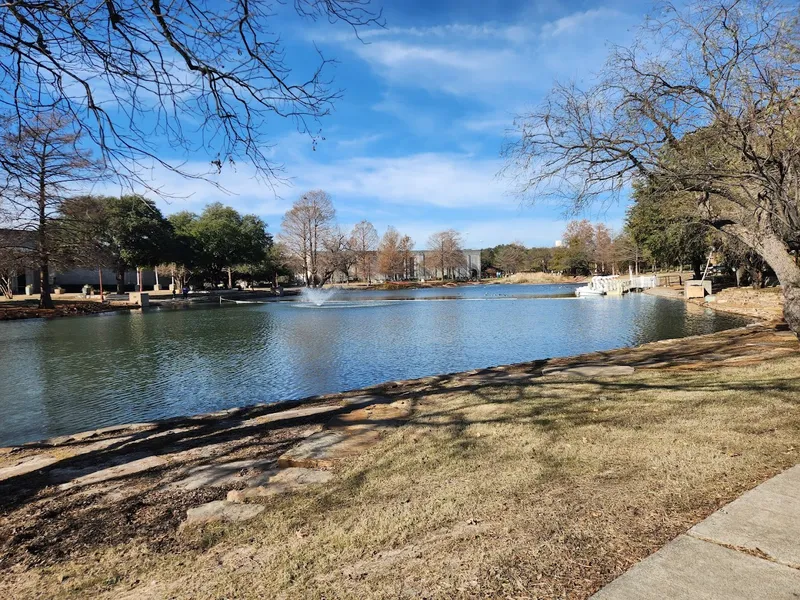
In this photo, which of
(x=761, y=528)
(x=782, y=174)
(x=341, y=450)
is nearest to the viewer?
(x=761, y=528)

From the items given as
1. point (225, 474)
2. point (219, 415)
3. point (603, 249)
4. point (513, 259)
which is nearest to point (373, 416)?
point (225, 474)

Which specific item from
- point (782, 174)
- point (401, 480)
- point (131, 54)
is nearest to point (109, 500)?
point (401, 480)

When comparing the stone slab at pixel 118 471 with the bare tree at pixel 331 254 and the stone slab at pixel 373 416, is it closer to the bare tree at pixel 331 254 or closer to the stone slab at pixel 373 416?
the stone slab at pixel 373 416

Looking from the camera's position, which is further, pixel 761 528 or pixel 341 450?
pixel 341 450

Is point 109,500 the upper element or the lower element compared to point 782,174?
lower

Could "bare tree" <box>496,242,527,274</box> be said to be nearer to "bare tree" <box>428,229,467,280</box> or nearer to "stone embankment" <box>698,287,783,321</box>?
"bare tree" <box>428,229,467,280</box>

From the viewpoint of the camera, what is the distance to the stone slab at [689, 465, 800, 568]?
93.2 inches

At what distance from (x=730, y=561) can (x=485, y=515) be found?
1.23 metres

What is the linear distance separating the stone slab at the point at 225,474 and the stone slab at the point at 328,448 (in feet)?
0.64

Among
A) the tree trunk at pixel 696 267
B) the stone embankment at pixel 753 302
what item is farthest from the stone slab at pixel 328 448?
the tree trunk at pixel 696 267

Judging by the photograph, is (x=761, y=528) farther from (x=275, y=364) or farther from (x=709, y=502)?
(x=275, y=364)

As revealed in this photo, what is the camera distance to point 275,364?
1386 centimetres

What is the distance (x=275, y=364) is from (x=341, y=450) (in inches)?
381

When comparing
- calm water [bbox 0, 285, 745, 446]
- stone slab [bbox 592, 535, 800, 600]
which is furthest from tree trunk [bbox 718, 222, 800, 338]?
stone slab [bbox 592, 535, 800, 600]
